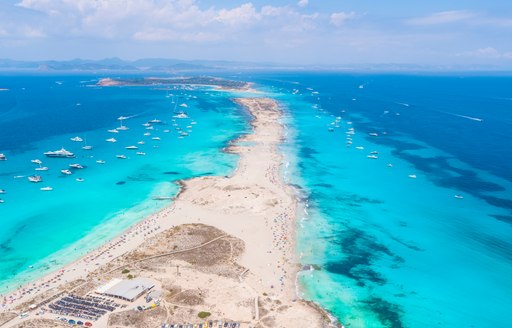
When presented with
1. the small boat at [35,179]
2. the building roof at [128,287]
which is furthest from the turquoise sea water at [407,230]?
the small boat at [35,179]

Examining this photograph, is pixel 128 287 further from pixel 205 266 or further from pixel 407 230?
pixel 407 230

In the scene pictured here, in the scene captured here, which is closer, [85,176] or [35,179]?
[35,179]

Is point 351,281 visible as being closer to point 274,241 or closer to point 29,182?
point 274,241

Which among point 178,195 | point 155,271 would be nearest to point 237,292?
point 155,271

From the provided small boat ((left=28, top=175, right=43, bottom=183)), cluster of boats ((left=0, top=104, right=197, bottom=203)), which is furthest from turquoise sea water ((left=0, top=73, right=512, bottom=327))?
cluster of boats ((left=0, top=104, right=197, bottom=203))

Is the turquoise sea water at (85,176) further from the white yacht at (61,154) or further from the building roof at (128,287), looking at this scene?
the building roof at (128,287)

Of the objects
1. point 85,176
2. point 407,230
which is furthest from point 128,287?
point 85,176
